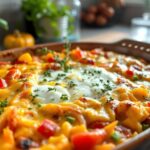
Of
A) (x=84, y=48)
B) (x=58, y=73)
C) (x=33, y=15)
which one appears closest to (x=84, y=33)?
(x=33, y=15)

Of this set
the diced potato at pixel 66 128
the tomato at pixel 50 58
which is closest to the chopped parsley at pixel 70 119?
the diced potato at pixel 66 128

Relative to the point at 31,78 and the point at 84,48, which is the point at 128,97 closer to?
the point at 31,78

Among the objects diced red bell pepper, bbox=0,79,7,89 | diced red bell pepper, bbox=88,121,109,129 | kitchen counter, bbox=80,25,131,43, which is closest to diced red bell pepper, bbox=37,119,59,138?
diced red bell pepper, bbox=88,121,109,129

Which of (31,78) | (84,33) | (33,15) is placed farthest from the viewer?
(84,33)

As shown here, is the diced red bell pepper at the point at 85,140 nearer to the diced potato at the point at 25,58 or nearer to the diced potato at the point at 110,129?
the diced potato at the point at 110,129

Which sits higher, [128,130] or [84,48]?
[84,48]

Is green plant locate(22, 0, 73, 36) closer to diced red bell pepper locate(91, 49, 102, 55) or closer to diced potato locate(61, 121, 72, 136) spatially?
diced red bell pepper locate(91, 49, 102, 55)
